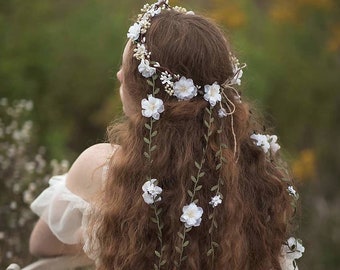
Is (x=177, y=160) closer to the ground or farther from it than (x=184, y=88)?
closer to the ground

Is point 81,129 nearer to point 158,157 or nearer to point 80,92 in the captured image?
point 80,92

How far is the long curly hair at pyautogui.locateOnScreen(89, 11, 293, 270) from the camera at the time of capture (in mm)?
2420

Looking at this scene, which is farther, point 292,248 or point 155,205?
point 292,248

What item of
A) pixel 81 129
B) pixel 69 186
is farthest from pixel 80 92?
pixel 69 186

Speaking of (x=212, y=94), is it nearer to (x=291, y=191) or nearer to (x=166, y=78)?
(x=166, y=78)

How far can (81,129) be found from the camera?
7234 millimetres

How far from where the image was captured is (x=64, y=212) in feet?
9.12

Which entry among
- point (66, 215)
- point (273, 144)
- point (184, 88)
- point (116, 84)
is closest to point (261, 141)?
point (273, 144)

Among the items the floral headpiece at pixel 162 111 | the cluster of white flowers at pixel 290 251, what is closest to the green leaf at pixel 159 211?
the floral headpiece at pixel 162 111

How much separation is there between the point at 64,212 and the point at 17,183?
1061 mm

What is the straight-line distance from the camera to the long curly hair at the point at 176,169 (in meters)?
2.42

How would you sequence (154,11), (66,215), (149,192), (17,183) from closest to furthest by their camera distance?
(149,192), (154,11), (66,215), (17,183)

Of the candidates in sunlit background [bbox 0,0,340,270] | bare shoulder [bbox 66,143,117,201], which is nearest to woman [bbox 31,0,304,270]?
bare shoulder [bbox 66,143,117,201]

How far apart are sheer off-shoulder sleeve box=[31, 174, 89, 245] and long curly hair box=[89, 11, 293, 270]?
0.92ft
